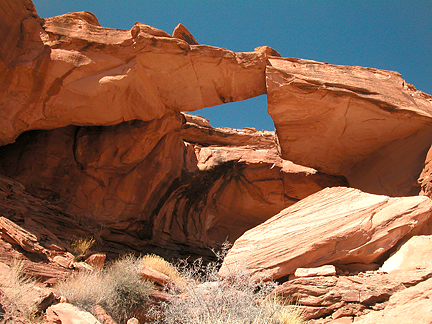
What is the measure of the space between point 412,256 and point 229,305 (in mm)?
3209

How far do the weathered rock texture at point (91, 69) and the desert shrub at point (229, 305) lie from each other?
5.04 metres

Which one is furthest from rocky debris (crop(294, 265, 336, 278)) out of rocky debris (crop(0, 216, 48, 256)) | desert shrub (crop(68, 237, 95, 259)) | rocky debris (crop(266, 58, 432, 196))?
rocky debris (crop(0, 216, 48, 256))

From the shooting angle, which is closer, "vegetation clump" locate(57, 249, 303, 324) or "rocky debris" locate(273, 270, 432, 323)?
"vegetation clump" locate(57, 249, 303, 324)

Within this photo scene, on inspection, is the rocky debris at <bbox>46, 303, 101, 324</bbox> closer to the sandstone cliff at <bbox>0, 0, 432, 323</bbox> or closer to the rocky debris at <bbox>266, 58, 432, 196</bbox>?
the sandstone cliff at <bbox>0, 0, 432, 323</bbox>

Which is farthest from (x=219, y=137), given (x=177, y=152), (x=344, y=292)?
(x=344, y=292)

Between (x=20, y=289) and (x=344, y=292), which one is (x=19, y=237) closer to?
(x=20, y=289)

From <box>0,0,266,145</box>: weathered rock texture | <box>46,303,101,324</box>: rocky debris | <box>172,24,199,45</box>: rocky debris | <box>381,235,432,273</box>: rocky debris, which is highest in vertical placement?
<box>172,24,199,45</box>: rocky debris

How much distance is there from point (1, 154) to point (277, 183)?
844cm

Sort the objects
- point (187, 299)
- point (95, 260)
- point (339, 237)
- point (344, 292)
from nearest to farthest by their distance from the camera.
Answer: point (344, 292) < point (187, 299) < point (339, 237) < point (95, 260)

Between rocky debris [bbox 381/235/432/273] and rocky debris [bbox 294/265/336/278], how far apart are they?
0.92 m

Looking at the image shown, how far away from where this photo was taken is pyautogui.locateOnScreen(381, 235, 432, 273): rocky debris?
18.7 ft

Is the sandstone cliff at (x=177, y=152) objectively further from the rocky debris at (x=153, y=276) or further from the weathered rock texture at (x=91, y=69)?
the rocky debris at (x=153, y=276)

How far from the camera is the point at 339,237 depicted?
6203 millimetres

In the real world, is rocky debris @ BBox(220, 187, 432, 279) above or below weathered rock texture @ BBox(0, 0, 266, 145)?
below
